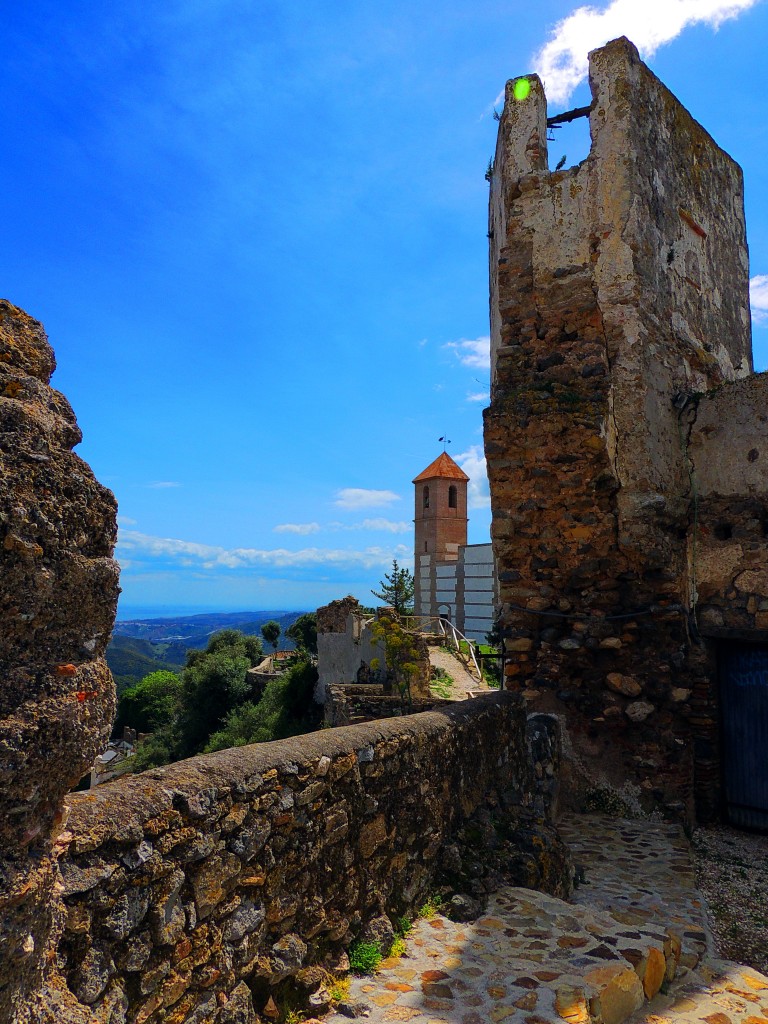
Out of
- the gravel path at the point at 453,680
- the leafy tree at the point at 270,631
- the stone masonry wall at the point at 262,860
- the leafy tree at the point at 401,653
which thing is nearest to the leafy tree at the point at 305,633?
the leafy tree at the point at 270,631

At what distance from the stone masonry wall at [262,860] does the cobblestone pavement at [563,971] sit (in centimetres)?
28

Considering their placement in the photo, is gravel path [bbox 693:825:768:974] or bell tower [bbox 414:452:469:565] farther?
bell tower [bbox 414:452:469:565]

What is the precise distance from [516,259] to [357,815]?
19.7 feet

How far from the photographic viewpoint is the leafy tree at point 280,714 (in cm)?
2450

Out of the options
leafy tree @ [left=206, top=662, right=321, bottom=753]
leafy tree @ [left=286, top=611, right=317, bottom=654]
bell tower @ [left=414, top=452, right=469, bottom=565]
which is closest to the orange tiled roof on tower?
bell tower @ [left=414, top=452, right=469, bottom=565]

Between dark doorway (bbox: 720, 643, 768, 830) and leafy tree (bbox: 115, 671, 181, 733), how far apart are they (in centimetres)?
4348

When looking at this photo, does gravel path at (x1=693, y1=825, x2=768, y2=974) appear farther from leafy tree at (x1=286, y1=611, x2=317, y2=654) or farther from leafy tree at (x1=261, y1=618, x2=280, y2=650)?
leafy tree at (x1=261, y1=618, x2=280, y2=650)

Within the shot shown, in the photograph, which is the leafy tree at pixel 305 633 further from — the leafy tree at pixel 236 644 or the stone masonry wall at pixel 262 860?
the stone masonry wall at pixel 262 860

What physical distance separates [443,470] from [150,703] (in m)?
24.8

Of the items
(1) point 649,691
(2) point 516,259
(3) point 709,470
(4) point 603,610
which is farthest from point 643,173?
(1) point 649,691

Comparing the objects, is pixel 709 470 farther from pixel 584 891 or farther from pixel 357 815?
pixel 357 815

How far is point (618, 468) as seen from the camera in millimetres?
6938

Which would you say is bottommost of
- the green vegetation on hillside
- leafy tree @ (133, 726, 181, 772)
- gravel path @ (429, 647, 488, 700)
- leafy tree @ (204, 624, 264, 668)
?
leafy tree @ (133, 726, 181, 772)

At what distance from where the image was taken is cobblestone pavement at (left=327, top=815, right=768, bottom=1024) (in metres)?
3.08
